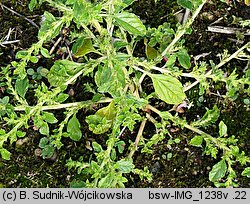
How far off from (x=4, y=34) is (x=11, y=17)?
0.10 meters

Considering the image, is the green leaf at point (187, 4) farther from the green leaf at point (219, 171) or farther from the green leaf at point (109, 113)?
the green leaf at point (219, 171)

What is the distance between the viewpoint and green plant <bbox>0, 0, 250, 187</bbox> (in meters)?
1.88

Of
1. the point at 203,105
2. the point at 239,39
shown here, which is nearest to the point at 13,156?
the point at 203,105

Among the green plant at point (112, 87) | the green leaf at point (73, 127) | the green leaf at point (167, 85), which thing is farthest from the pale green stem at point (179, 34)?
the green leaf at point (73, 127)

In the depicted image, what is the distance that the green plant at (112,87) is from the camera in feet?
6.17

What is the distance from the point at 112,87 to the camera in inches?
75.2

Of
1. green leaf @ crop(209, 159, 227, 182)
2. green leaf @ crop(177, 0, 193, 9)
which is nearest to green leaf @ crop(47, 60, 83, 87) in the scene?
green leaf @ crop(177, 0, 193, 9)

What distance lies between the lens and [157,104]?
2.59 metres

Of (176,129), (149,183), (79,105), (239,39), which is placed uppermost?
(239,39)

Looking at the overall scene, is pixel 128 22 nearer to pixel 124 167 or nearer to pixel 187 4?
pixel 187 4

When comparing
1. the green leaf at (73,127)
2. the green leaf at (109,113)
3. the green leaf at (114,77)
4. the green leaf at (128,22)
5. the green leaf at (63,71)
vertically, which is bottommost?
the green leaf at (73,127)

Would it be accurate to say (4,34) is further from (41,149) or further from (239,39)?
(239,39)

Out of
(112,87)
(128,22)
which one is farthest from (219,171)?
(128,22)

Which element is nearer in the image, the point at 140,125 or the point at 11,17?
the point at 140,125
